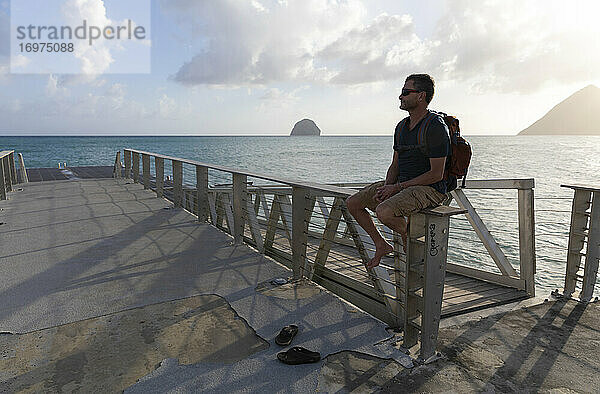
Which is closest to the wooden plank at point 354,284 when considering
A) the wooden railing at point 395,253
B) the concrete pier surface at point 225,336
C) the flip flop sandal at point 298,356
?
the wooden railing at point 395,253

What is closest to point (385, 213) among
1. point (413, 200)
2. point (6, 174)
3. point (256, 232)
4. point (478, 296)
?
point (413, 200)

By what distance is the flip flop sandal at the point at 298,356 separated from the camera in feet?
8.21

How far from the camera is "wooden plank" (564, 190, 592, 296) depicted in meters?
3.67

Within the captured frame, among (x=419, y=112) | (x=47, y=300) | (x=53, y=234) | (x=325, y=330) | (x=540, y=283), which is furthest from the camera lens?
(x=540, y=283)

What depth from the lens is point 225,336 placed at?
2.87m

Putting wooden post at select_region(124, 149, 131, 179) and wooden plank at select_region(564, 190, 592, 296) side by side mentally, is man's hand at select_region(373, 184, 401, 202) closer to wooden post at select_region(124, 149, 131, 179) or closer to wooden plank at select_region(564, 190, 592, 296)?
wooden plank at select_region(564, 190, 592, 296)

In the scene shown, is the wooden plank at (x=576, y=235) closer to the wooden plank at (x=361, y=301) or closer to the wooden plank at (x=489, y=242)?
the wooden plank at (x=489, y=242)

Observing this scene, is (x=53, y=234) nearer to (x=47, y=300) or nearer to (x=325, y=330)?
(x=47, y=300)

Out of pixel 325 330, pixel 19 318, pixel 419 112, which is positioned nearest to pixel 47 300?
pixel 19 318

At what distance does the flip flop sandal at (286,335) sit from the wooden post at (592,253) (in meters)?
2.44

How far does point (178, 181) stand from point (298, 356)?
20.0 ft

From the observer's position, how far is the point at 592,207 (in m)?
3.56

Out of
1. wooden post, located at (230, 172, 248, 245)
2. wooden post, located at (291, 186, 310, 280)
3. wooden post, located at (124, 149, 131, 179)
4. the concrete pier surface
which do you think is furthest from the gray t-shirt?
wooden post, located at (124, 149, 131, 179)

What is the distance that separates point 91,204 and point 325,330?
7192 millimetres
